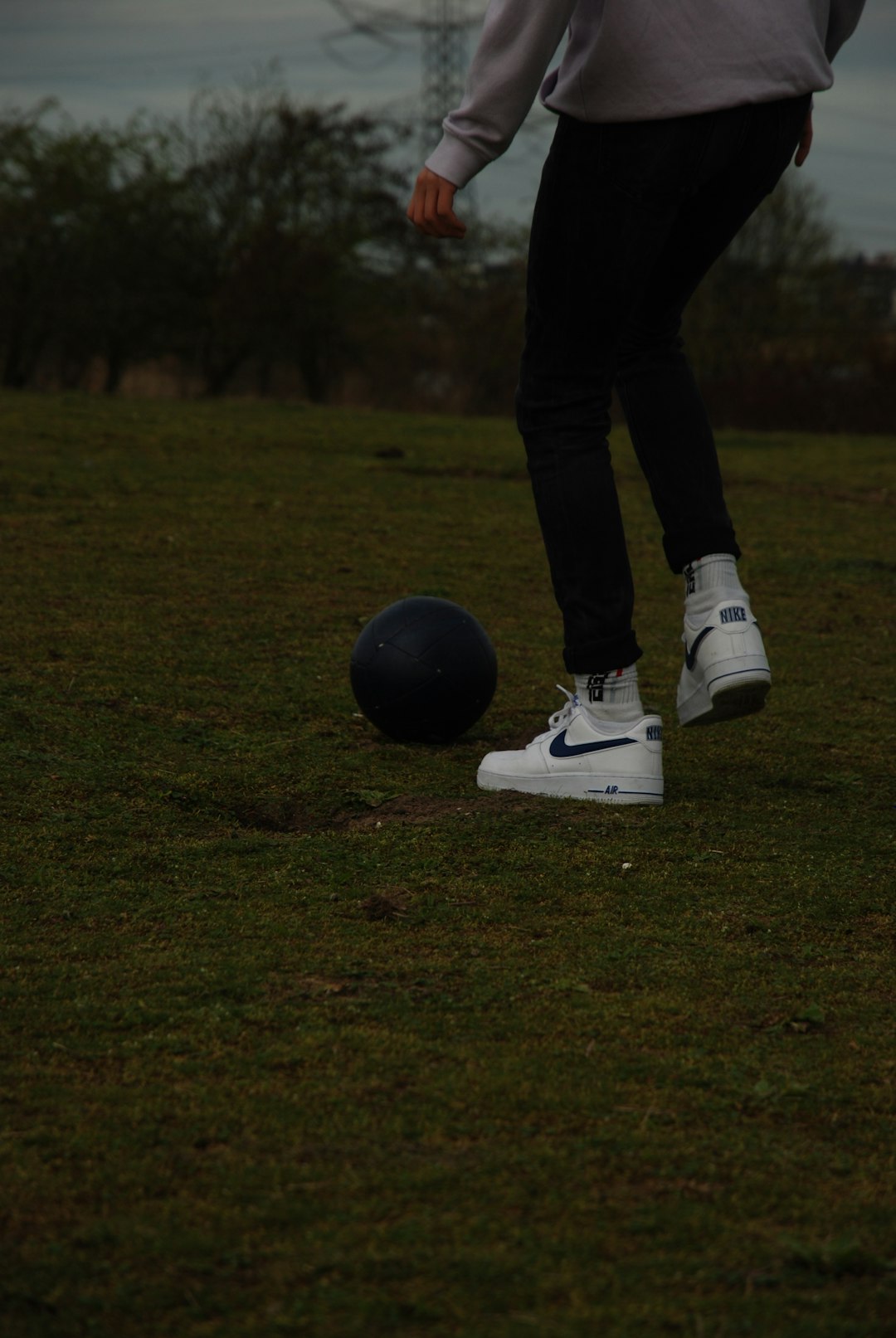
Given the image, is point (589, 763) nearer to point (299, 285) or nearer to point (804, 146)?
point (804, 146)

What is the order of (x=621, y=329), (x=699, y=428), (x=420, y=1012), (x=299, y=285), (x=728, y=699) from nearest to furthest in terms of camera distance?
(x=420, y=1012), (x=621, y=329), (x=728, y=699), (x=699, y=428), (x=299, y=285)

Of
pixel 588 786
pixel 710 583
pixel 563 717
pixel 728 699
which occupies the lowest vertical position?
pixel 588 786

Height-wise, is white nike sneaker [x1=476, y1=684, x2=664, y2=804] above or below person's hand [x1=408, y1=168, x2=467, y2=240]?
below

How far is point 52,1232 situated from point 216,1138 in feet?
0.84

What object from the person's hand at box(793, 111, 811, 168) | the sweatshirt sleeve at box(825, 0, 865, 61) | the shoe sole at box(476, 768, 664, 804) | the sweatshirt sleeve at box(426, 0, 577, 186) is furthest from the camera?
the person's hand at box(793, 111, 811, 168)

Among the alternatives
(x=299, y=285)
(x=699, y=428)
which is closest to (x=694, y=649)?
(x=699, y=428)

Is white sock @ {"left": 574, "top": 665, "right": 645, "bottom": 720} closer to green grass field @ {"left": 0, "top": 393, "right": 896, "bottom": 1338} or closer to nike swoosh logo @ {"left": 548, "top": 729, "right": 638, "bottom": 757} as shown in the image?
nike swoosh logo @ {"left": 548, "top": 729, "right": 638, "bottom": 757}

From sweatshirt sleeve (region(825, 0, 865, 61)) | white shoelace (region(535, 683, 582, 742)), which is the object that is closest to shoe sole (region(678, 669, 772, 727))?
white shoelace (region(535, 683, 582, 742))

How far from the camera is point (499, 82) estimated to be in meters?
2.78

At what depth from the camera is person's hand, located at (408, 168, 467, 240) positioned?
2836 mm

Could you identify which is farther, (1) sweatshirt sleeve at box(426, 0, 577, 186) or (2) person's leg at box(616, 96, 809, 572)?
(2) person's leg at box(616, 96, 809, 572)

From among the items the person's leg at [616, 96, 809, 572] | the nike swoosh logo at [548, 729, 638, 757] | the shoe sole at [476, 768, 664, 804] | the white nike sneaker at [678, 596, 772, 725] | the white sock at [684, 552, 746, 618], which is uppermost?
the person's leg at [616, 96, 809, 572]

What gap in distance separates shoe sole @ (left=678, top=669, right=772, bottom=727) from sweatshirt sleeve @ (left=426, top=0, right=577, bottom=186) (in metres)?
1.19

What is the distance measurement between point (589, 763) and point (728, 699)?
34 cm
